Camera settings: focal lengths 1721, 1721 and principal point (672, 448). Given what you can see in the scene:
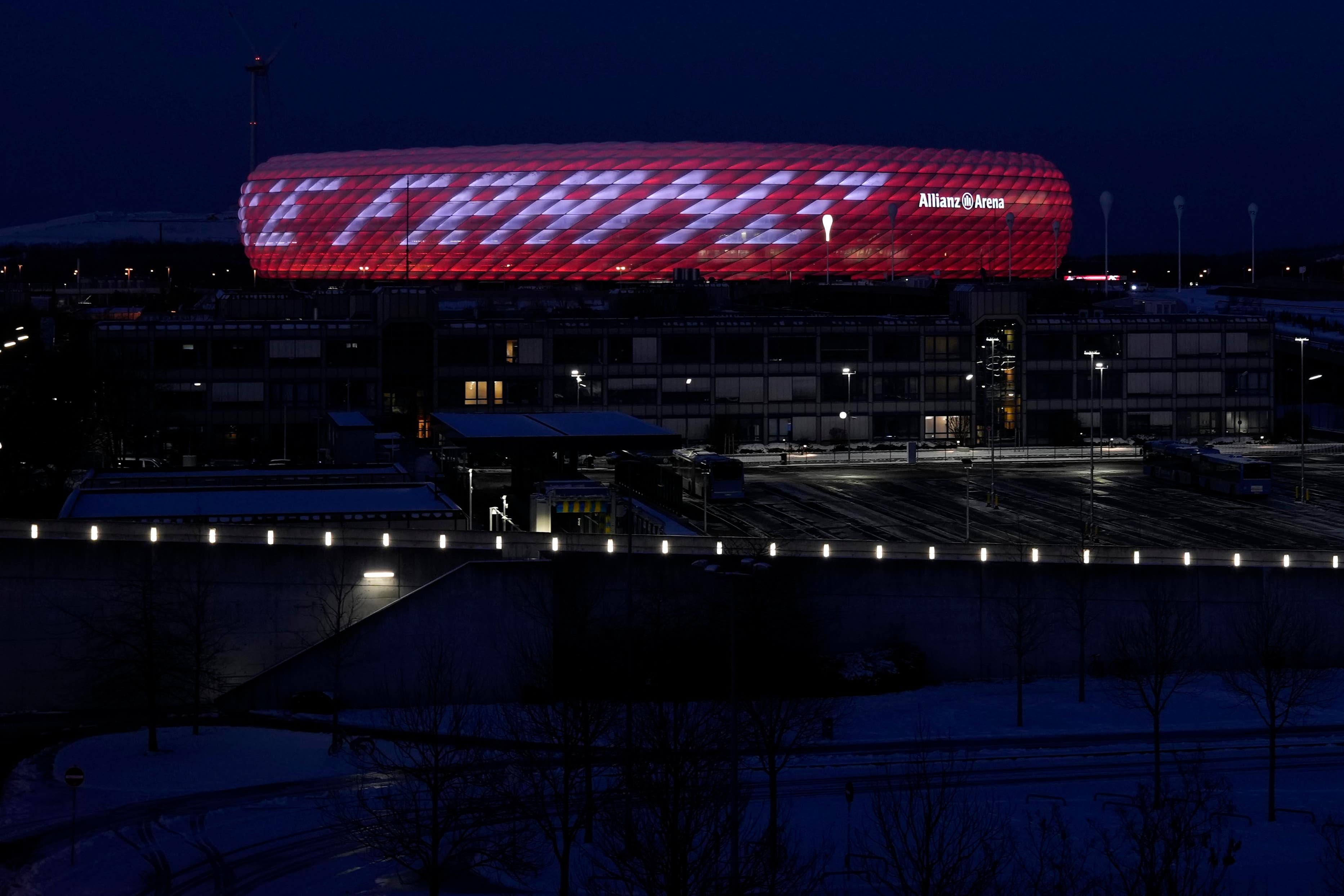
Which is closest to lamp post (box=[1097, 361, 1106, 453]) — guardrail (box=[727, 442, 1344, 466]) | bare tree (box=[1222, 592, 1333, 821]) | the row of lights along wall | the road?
guardrail (box=[727, 442, 1344, 466])

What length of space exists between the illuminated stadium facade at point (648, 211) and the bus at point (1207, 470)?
7786 cm

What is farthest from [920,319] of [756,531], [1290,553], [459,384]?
[1290,553]

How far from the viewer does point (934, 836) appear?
2759cm

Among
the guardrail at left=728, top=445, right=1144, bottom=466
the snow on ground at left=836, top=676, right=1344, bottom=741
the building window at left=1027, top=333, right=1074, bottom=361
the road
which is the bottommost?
the road

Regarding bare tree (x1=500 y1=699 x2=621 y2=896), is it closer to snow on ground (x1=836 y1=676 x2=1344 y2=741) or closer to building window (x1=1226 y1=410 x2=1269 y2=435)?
snow on ground (x1=836 y1=676 x2=1344 y2=741)

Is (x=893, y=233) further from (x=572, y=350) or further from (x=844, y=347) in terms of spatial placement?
(x=572, y=350)

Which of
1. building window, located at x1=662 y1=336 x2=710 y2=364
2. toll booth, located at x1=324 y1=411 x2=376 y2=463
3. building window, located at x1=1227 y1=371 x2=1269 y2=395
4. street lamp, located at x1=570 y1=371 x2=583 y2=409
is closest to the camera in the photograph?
toll booth, located at x1=324 y1=411 x2=376 y2=463

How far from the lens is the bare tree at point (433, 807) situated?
90.4 ft

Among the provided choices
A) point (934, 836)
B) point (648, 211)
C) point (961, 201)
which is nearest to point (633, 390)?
point (648, 211)

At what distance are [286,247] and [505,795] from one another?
5678 inches

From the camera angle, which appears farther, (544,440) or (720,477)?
(720,477)

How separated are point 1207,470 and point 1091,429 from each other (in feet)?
27.1

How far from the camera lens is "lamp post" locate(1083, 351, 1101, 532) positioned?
65.1m

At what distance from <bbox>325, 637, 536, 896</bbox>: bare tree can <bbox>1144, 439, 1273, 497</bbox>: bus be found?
40276 mm
